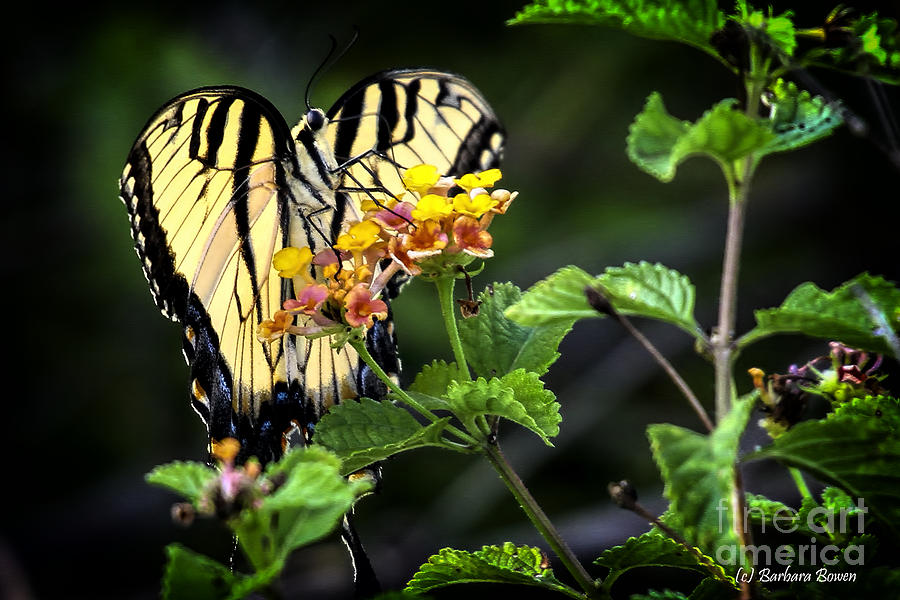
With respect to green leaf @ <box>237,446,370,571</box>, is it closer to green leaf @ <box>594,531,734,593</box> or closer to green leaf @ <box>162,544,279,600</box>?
green leaf @ <box>162,544,279,600</box>

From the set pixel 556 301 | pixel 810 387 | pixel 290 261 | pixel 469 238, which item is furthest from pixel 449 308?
pixel 810 387

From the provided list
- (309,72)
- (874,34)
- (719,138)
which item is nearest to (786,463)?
(719,138)

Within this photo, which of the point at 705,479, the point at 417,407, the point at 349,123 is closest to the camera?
the point at 705,479

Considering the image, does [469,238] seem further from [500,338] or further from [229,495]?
[229,495]

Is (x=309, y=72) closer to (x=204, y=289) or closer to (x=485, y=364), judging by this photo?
(x=204, y=289)

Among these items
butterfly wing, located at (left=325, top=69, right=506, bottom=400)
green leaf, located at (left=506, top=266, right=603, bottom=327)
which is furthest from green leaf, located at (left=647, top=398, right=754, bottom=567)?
butterfly wing, located at (left=325, top=69, right=506, bottom=400)

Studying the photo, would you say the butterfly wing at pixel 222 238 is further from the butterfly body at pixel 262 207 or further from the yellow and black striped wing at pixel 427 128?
the yellow and black striped wing at pixel 427 128
